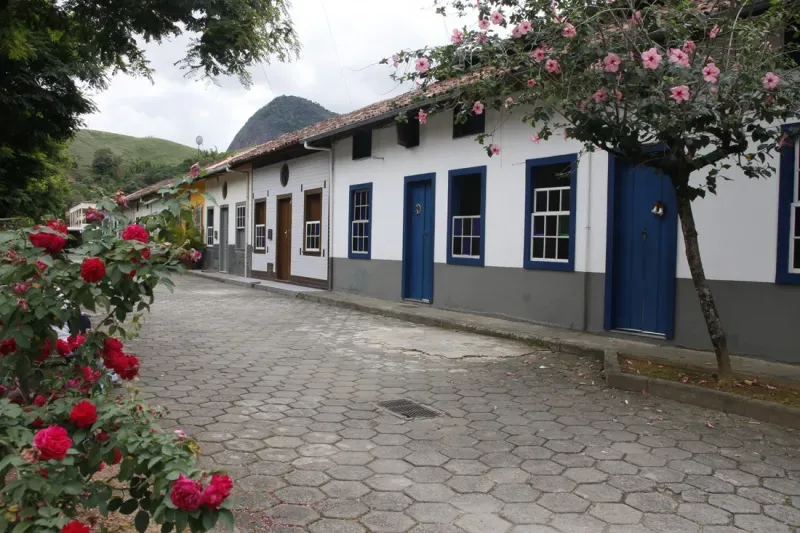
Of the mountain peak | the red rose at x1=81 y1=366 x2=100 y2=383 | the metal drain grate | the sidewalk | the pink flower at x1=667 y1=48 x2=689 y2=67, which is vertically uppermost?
the mountain peak

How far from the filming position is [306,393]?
5.52 m

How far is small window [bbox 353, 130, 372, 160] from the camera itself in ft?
44.9

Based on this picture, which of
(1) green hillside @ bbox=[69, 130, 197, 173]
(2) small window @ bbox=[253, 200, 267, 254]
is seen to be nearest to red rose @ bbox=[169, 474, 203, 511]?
(2) small window @ bbox=[253, 200, 267, 254]

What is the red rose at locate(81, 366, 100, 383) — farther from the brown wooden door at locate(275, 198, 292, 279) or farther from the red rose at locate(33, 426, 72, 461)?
the brown wooden door at locate(275, 198, 292, 279)

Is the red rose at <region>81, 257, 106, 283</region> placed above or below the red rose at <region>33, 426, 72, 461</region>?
above

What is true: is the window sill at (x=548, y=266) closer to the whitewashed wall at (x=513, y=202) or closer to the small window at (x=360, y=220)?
the whitewashed wall at (x=513, y=202)

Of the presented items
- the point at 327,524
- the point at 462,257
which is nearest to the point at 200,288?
the point at 462,257

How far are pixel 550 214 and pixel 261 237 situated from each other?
1198 centimetres

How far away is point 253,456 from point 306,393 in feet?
5.38

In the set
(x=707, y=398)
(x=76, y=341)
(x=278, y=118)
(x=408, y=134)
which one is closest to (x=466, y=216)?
(x=408, y=134)

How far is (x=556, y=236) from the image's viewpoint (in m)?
9.27

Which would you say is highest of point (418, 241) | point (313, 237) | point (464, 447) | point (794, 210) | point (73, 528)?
point (794, 210)

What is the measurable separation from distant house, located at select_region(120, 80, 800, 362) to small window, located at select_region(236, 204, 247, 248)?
4417 millimetres

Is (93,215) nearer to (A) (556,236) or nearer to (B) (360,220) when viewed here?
(A) (556,236)
